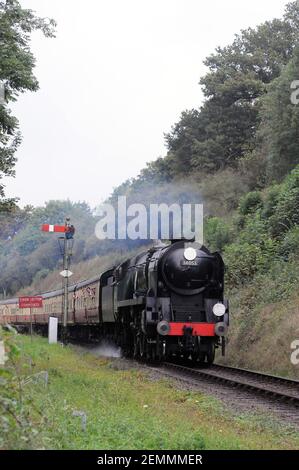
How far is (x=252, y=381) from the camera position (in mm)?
16578

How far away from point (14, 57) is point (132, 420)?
9.68 m

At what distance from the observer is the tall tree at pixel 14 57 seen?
16.0 meters

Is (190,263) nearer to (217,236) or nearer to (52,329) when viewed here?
(52,329)

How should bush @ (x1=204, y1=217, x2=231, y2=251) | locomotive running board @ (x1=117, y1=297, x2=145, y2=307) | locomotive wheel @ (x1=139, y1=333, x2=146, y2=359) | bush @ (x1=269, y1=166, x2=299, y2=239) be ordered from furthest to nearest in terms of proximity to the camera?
bush @ (x1=204, y1=217, x2=231, y2=251)
bush @ (x1=269, y1=166, x2=299, y2=239)
locomotive wheel @ (x1=139, y1=333, x2=146, y2=359)
locomotive running board @ (x1=117, y1=297, x2=145, y2=307)

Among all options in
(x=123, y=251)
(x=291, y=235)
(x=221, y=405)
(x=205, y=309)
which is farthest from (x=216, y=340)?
(x=123, y=251)

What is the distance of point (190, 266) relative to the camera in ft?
64.4

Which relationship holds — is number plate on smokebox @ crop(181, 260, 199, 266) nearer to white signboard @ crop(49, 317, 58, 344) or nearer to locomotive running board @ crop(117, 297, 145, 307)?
locomotive running board @ crop(117, 297, 145, 307)

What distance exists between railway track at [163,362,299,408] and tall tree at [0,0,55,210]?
7.65 meters

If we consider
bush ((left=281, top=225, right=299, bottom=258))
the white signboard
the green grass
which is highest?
bush ((left=281, top=225, right=299, bottom=258))

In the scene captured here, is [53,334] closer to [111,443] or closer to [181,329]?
[181,329]

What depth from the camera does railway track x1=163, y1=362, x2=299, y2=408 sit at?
1345 centimetres

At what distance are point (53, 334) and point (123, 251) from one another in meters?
27.1

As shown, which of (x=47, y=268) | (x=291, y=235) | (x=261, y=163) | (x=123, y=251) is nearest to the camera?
(x=291, y=235)

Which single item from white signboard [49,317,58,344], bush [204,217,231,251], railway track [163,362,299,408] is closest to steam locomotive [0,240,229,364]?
railway track [163,362,299,408]
